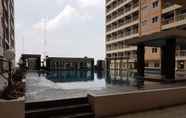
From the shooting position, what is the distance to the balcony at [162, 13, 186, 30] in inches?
941

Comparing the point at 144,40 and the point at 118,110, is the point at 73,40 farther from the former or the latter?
the point at 118,110

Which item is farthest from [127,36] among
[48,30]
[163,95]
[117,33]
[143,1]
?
[163,95]

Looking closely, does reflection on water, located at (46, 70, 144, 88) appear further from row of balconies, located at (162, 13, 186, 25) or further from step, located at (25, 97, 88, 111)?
row of balconies, located at (162, 13, 186, 25)

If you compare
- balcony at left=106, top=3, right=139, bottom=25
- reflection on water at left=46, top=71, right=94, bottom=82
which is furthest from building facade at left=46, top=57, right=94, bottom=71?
balcony at left=106, top=3, right=139, bottom=25

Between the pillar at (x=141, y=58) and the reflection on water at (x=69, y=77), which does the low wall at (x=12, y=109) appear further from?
the reflection on water at (x=69, y=77)

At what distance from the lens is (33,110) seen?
5.15 meters

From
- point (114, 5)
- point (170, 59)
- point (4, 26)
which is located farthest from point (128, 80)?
point (114, 5)

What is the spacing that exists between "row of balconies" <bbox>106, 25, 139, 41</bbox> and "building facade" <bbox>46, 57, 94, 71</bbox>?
33.7 ft

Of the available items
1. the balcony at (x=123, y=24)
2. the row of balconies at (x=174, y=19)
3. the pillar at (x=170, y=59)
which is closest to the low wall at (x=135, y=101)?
the pillar at (x=170, y=59)

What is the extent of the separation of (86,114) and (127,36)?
109 feet

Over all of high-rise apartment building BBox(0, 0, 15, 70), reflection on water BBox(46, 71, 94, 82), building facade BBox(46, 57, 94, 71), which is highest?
A: high-rise apartment building BBox(0, 0, 15, 70)

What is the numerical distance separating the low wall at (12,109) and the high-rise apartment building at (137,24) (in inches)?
576

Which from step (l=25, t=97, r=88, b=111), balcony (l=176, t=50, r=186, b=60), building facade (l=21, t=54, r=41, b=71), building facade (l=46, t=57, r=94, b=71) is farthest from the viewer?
building facade (l=21, t=54, r=41, b=71)

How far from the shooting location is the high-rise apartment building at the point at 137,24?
2475 centimetres
